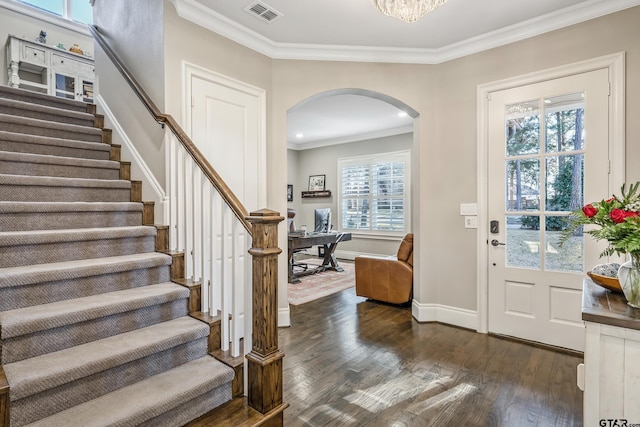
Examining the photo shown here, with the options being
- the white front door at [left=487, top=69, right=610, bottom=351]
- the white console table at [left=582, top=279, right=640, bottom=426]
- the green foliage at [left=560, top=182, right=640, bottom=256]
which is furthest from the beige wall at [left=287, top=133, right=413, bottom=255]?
the white console table at [left=582, top=279, right=640, bottom=426]

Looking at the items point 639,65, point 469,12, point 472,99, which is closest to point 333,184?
point 472,99

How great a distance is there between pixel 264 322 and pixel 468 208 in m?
2.42

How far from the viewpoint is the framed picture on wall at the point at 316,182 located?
802 centimetres

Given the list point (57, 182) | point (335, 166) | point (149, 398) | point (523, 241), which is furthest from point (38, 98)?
point (335, 166)

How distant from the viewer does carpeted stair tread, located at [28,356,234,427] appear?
135cm

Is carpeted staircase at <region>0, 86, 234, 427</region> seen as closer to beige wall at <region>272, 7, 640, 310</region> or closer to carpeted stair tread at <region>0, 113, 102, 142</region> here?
carpeted stair tread at <region>0, 113, 102, 142</region>

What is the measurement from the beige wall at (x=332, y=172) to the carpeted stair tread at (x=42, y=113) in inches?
202

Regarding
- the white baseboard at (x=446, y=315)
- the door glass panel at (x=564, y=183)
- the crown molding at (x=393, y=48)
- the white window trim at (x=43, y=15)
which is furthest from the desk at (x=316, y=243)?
the white window trim at (x=43, y=15)

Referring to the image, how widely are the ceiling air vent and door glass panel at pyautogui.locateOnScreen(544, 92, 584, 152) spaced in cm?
244

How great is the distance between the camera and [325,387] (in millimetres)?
2148

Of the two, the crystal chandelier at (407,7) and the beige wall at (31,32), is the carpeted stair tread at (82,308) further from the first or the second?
the beige wall at (31,32)

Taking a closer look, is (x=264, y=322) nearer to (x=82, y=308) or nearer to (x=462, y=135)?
(x=82, y=308)

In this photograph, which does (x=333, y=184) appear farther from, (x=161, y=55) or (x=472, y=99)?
(x=161, y=55)

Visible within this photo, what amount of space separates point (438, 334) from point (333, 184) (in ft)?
16.9
